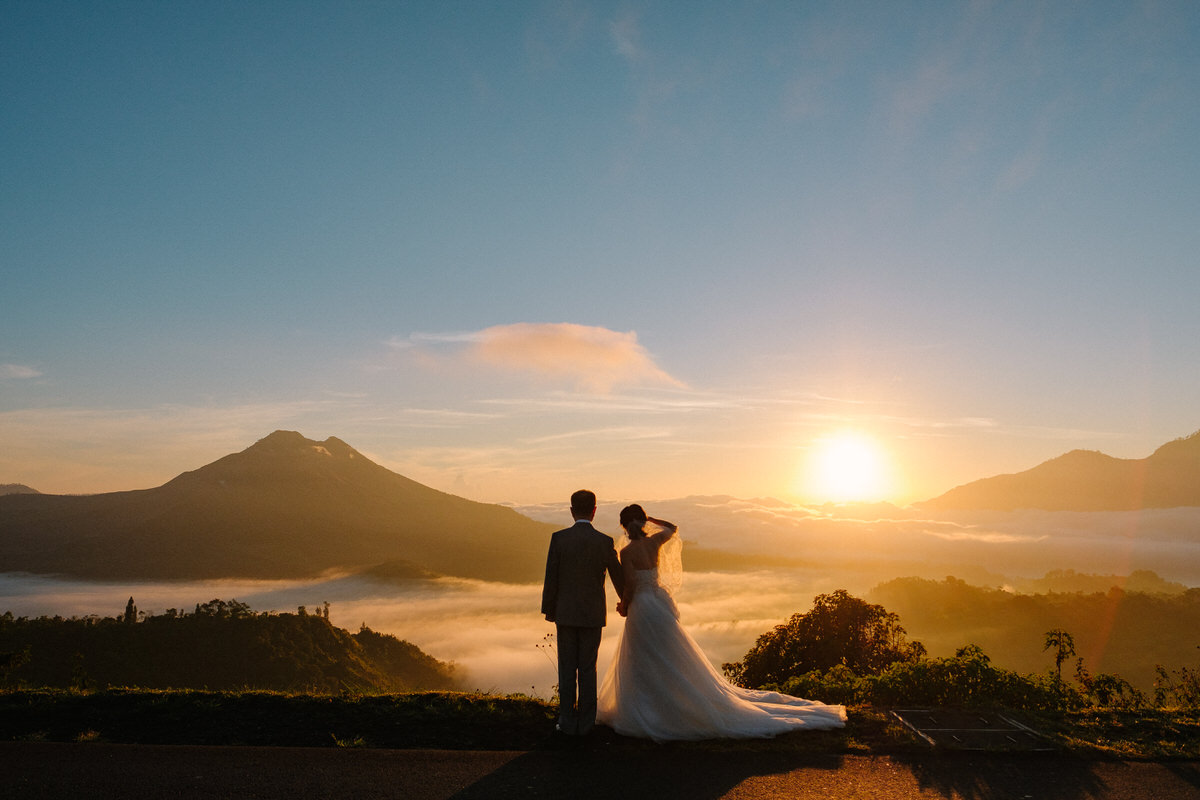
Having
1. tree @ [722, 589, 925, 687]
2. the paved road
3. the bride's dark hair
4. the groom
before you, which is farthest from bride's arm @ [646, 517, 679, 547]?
tree @ [722, 589, 925, 687]

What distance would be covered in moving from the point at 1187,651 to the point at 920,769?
583 feet

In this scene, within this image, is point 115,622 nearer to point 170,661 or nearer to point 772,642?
point 170,661

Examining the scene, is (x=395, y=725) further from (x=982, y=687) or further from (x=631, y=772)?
(x=982, y=687)

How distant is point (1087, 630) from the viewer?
465 ft

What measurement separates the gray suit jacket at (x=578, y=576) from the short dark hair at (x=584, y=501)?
15 cm

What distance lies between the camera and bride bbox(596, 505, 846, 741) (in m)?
7.18

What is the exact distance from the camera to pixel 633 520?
7957 millimetres

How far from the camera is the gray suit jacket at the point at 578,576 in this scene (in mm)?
7328

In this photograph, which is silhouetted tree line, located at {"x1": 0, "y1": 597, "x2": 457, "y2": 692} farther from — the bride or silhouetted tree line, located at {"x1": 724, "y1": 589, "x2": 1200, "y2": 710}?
the bride

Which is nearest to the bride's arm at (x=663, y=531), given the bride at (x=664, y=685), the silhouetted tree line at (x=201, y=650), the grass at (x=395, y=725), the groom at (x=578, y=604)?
the bride at (x=664, y=685)

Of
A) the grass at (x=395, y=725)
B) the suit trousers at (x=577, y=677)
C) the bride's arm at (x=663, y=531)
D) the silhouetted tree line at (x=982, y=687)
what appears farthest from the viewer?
the silhouetted tree line at (x=982, y=687)

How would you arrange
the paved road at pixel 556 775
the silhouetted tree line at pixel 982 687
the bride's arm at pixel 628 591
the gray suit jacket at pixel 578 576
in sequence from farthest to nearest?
the silhouetted tree line at pixel 982 687 < the bride's arm at pixel 628 591 < the gray suit jacket at pixel 578 576 < the paved road at pixel 556 775

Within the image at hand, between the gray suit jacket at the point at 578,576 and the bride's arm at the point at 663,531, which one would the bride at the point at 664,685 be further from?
the gray suit jacket at the point at 578,576

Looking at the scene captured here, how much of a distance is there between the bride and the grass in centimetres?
18
